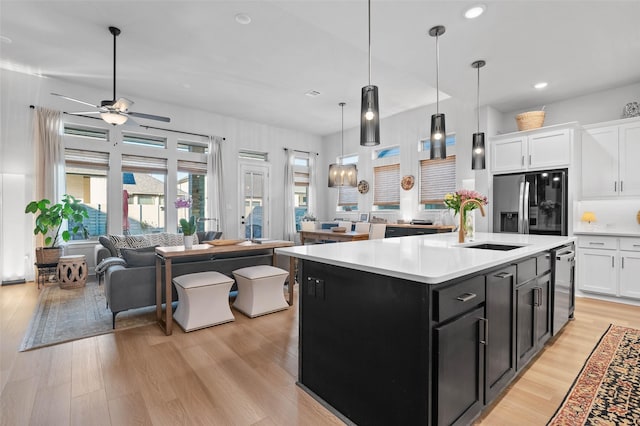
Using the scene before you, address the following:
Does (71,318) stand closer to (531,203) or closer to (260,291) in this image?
(260,291)

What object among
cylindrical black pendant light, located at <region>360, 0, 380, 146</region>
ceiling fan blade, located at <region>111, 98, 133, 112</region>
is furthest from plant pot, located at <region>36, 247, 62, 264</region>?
cylindrical black pendant light, located at <region>360, 0, 380, 146</region>

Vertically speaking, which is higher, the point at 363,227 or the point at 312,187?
the point at 312,187

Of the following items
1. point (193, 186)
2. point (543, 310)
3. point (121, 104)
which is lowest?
point (543, 310)

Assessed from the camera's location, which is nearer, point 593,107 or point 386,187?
point 593,107

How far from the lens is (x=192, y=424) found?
1.72 meters

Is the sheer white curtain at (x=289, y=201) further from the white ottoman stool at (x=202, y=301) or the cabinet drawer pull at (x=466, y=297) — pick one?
the cabinet drawer pull at (x=466, y=297)

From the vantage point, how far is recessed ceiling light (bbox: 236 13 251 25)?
3.35 meters

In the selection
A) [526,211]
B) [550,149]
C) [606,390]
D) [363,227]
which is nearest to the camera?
[606,390]

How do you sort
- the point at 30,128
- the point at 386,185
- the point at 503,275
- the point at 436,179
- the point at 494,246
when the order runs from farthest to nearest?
the point at 386,185 → the point at 436,179 → the point at 30,128 → the point at 494,246 → the point at 503,275

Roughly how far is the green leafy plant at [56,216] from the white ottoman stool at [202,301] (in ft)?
10.4

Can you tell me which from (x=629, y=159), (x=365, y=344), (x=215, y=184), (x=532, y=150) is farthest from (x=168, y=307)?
(x=629, y=159)

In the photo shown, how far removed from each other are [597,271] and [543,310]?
8.10 feet

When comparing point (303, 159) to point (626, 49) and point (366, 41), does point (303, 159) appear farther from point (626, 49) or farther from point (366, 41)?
point (626, 49)

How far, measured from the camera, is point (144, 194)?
6227 millimetres
